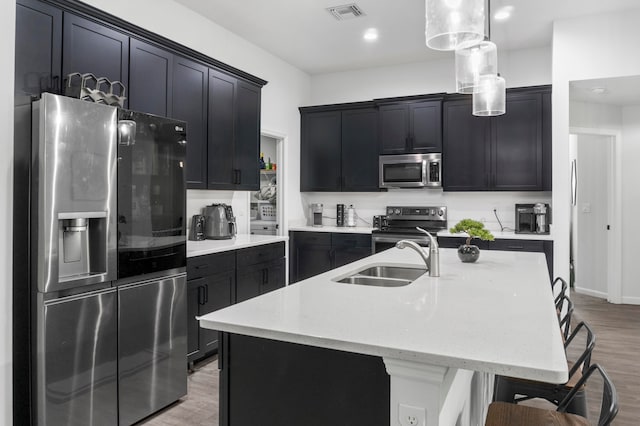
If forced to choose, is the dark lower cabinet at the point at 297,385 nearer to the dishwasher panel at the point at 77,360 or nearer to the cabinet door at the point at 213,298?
the dishwasher panel at the point at 77,360

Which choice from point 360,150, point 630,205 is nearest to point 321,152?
point 360,150

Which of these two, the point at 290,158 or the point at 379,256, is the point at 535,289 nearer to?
the point at 379,256

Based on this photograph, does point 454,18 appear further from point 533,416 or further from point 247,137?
point 247,137

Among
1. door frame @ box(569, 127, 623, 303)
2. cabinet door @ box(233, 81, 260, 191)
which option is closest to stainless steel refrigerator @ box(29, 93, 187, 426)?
cabinet door @ box(233, 81, 260, 191)

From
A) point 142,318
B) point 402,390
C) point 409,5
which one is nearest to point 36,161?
point 142,318

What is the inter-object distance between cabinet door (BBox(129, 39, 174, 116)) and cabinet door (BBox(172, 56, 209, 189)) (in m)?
0.08

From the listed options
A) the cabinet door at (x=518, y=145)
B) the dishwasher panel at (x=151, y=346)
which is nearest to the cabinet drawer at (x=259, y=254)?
the dishwasher panel at (x=151, y=346)

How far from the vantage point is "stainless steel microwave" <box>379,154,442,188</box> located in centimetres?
521

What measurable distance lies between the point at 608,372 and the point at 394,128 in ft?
10.7

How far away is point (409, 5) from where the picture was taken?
398 centimetres

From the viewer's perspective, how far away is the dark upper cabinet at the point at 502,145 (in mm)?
4773

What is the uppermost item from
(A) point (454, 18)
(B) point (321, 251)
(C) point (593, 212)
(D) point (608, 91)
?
(D) point (608, 91)

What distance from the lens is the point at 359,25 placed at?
14.6 feet

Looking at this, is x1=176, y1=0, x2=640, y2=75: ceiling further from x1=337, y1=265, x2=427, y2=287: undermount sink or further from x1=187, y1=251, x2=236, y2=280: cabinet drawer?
x1=337, y1=265, x2=427, y2=287: undermount sink
